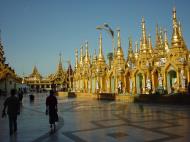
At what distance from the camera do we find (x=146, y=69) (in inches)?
1358

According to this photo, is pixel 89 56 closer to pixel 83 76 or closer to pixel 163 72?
pixel 83 76

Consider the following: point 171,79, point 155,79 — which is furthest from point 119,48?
point 171,79

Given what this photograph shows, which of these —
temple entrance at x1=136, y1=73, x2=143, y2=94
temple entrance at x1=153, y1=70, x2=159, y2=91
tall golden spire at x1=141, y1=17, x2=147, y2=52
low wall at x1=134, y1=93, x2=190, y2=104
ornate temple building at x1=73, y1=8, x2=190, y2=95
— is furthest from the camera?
temple entrance at x1=136, y1=73, x2=143, y2=94

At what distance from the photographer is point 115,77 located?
40.9 m

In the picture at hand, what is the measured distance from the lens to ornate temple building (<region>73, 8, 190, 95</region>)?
Answer: 1177 inches

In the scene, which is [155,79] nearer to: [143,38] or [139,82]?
[139,82]

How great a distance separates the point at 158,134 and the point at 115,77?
3059 centimetres

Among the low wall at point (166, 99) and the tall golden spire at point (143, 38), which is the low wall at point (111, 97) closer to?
the low wall at point (166, 99)

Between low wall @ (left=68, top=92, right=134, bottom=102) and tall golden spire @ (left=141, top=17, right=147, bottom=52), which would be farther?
tall golden spire @ (left=141, top=17, right=147, bottom=52)

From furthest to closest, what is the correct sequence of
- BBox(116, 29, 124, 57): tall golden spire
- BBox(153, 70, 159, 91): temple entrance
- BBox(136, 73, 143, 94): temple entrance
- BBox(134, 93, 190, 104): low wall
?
BBox(116, 29, 124, 57): tall golden spire, BBox(136, 73, 143, 94): temple entrance, BBox(153, 70, 159, 91): temple entrance, BBox(134, 93, 190, 104): low wall

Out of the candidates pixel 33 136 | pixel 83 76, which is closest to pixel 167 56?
pixel 33 136

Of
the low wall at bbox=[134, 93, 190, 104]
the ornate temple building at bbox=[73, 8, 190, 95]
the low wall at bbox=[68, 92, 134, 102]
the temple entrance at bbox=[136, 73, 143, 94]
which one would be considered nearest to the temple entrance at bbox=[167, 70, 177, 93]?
the ornate temple building at bbox=[73, 8, 190, 95]

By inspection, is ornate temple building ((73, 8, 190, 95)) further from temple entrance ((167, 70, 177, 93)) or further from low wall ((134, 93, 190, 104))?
low wall ((134, 93, 190, 104))

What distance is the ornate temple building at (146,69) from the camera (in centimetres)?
2989
